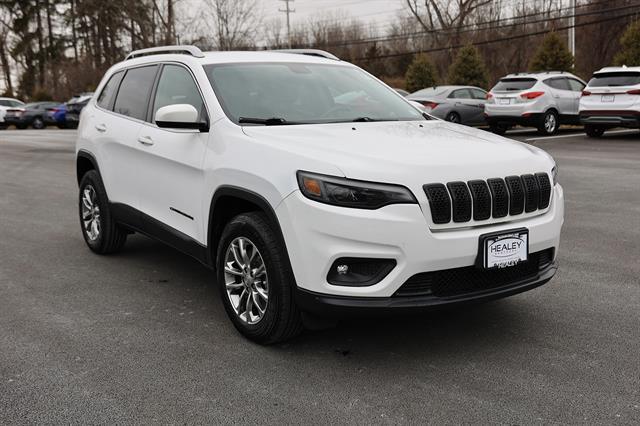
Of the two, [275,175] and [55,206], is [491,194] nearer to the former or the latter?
[275,175]

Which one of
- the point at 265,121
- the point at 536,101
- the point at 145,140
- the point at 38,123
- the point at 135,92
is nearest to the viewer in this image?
the point at 265,121

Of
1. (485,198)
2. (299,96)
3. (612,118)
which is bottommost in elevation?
(485,198)

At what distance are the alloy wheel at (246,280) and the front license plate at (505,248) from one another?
120 cm

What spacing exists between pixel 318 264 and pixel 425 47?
5356 cm

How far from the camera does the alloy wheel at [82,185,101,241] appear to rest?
6355 millimetres

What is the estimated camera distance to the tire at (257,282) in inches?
148

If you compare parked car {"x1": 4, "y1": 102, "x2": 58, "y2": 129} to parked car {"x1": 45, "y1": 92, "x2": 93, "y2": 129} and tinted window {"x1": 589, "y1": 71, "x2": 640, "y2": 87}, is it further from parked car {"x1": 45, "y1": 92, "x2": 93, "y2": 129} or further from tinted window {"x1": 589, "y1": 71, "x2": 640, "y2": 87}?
tinted window {"x1": 589, "y1": 71, "x2": 640, "y2": 87}

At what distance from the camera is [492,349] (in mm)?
3982

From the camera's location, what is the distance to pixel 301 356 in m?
3.93

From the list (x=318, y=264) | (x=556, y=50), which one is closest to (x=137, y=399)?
(x=318, y=264)

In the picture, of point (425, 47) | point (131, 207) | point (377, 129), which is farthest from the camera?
point (425, 47)

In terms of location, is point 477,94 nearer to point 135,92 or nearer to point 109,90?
point 109,90

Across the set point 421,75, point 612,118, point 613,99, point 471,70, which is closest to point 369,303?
point 612,118

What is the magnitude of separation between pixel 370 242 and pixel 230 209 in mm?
1184
